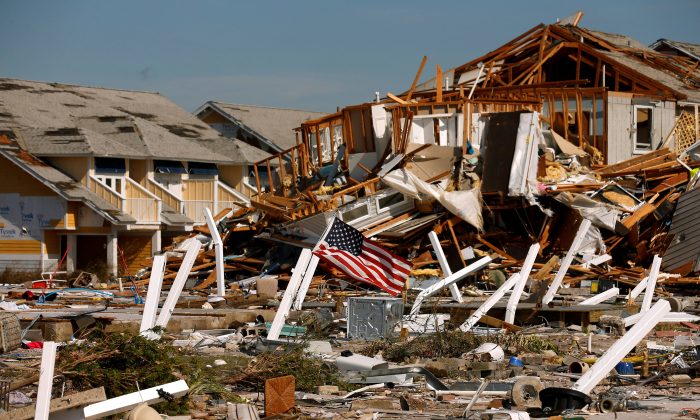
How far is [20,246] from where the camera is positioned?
4122 cm

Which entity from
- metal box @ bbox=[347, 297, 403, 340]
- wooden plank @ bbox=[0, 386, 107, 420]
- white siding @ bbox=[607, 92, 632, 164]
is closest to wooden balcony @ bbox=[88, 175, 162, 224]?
white siding @ bbox=[607, 92, 632, 164]

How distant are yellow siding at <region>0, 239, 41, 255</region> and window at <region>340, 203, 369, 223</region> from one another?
18.5 m

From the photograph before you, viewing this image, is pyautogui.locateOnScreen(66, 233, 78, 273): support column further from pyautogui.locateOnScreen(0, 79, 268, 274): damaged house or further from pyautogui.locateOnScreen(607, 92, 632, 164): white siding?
pyautogui.locateOnScreen(607, 92, 632, 164): white siding

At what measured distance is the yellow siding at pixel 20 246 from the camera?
41031 millimetres

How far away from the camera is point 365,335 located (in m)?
16.6

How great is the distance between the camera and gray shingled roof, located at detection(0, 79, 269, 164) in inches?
1697

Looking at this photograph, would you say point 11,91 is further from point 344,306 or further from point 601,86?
point 344,306

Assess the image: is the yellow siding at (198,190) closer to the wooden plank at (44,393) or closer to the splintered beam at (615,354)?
the splintered beam at (615,354)

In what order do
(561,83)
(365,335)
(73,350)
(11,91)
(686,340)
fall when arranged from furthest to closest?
(11,91)
(561,83)
(365,335)
(686,340)
(73,350)

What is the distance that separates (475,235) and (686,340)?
10.9 m

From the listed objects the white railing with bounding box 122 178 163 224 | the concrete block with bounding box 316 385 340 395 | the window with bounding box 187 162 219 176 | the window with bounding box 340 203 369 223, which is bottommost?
the concrete block with bounding box 316 385 340 395

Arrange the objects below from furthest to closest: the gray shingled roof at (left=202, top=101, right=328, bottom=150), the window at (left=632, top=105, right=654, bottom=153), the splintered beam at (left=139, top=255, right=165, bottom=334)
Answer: the gray shingled roof at (left=202, top=101, right=328, bottom=150) < the window at (left=632, top=105, right=654, bottom=153) < the splintered beam at (left=139, top=255, right=165, bottom=334)

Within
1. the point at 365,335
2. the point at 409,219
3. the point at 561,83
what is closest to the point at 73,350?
the point at 365,335

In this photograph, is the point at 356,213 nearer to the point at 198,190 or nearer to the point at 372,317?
the point at 372,317
